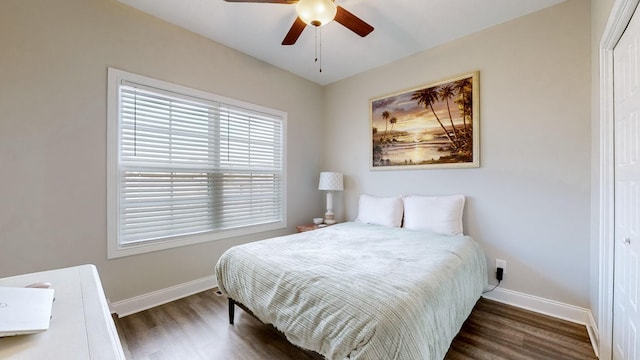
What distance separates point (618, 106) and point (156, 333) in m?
3.51

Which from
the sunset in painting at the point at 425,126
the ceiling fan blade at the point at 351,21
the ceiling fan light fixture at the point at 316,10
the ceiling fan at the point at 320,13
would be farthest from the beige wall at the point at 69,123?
the sunset in painting at the point at 425,126

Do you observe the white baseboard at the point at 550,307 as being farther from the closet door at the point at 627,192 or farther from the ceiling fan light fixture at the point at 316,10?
the ceiling fan light fixture at the point at 316,10

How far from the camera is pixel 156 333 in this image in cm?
199

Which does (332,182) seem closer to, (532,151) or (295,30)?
(295,30)

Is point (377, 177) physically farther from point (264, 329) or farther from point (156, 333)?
point (156, 333)

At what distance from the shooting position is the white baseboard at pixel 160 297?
7.39 feet

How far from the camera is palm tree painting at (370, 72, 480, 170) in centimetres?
269

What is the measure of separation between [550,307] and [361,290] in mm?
2118

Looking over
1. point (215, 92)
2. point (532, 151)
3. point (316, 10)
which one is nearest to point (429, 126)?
point (532, 151)

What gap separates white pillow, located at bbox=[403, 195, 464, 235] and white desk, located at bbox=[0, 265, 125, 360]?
104 inches

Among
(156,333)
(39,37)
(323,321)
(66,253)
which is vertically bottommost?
(156,333)

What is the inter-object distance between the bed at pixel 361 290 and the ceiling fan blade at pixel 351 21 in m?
1.81

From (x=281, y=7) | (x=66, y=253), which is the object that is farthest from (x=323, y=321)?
(x=281, y=7)

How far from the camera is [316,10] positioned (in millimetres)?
1752
